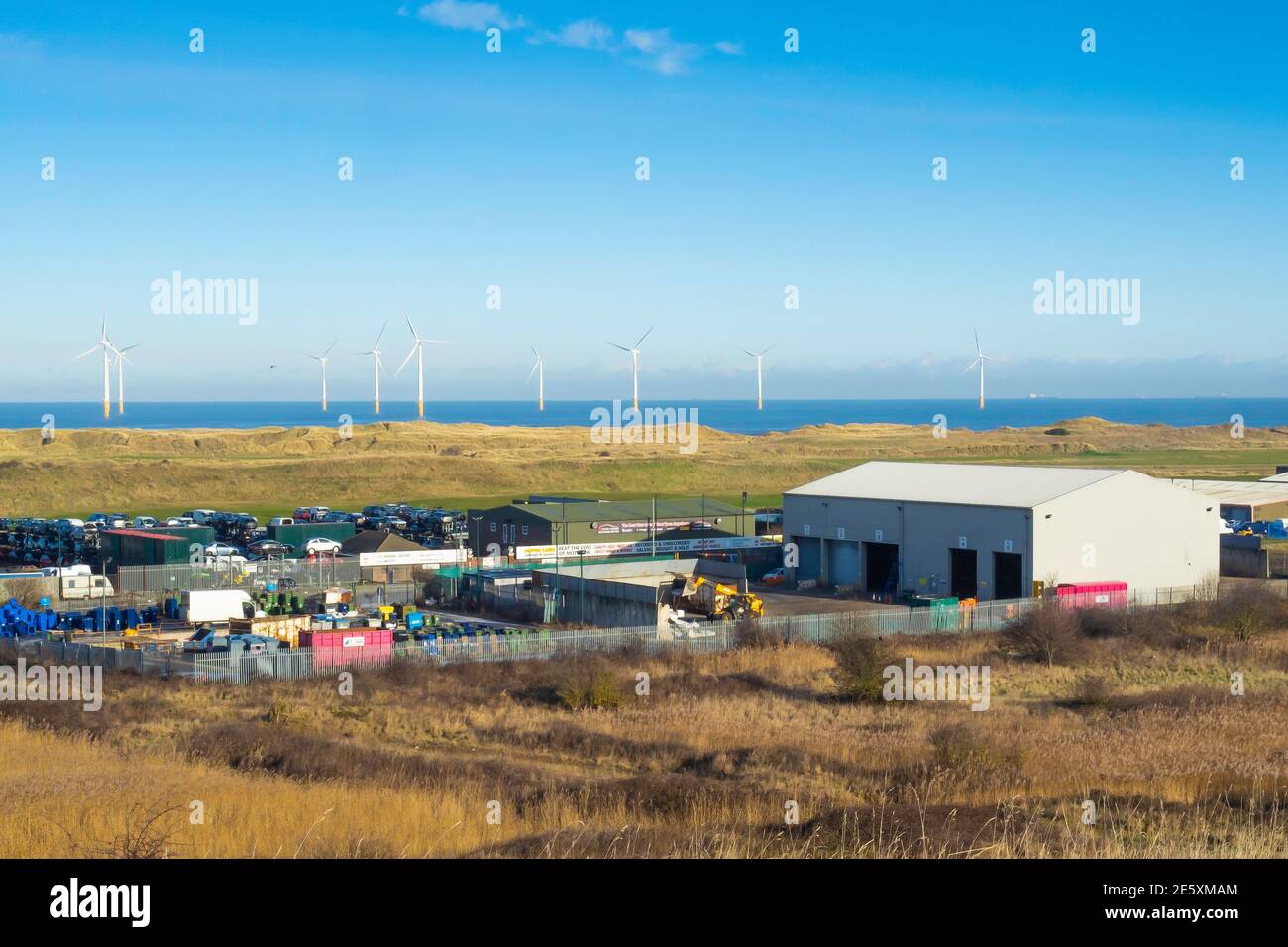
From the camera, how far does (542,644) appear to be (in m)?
35.5

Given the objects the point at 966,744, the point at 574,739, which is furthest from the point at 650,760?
the point at 966,744

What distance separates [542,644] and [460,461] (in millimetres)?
85586

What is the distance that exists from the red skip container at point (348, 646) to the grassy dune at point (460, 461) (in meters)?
55.6

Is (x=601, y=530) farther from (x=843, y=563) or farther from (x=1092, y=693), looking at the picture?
(x=1092, y=693)

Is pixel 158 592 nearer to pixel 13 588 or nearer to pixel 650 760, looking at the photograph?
pixel 13 588

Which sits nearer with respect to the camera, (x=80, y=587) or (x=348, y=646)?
(x=348, y=646)

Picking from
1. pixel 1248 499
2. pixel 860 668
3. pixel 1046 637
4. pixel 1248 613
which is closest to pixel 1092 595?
pixel 1248 613

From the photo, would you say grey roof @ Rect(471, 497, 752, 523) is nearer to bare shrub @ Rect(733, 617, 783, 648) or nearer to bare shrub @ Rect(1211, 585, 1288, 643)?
bare shrub @ Rect(733, 617, 783, 648)

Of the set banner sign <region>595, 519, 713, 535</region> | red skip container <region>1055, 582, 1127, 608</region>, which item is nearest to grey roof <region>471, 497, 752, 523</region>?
banner sign <region>595, 519, 713, 535</region>

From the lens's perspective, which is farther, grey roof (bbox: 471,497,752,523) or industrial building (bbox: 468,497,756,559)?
grey roof (bbox: 471,497,752,523)

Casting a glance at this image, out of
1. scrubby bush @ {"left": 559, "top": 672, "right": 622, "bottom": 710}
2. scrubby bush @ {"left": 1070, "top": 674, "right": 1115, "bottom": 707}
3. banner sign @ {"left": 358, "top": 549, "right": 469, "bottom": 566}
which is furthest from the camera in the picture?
banner sign @ {"left": 358, "top": 549, "right": 469, "bottom": 566}

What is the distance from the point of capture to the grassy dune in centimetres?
10025

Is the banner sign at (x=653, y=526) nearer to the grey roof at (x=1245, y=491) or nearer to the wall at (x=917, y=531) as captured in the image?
the wall at (x=917, y=531)

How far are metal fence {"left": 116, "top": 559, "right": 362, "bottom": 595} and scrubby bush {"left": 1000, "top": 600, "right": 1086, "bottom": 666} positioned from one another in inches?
1078
